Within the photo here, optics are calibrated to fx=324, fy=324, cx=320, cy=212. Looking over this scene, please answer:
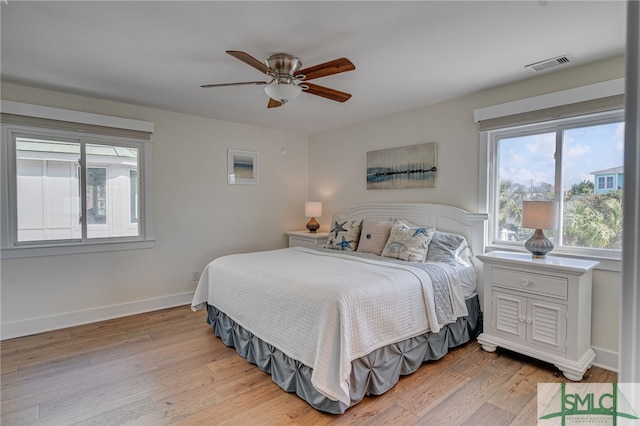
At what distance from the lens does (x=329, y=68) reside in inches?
83.7

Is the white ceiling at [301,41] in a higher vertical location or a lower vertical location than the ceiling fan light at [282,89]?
higher

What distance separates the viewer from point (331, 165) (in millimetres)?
4859

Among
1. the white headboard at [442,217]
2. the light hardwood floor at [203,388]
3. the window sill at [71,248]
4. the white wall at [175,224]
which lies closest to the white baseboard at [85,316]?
the white wall at [175,224]

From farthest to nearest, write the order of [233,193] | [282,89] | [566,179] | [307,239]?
[307,239] → [233,193] → [566,179] → [282,89]

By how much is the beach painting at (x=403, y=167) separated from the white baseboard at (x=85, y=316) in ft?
9.31

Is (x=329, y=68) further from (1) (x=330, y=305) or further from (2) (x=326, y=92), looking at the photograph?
(1) (x=330, y=305)

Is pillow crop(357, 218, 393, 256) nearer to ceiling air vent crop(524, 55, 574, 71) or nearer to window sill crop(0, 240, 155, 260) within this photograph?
ceiling air vent crop(524, 55, 574, 71)

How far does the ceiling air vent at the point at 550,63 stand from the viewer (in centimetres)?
244

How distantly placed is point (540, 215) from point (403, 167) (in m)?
1.65

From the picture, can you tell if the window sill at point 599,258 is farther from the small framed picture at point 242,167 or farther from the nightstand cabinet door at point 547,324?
the small framed picture at point 242,167

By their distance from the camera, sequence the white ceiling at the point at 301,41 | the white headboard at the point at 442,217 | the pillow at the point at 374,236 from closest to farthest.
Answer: the white ceiling at the point at 301,41 → the white headboard at the point at 442,217 → the pillow at the point at 374,236

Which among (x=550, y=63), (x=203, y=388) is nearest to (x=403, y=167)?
(x=550, y=63)

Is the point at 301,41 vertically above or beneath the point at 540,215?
above

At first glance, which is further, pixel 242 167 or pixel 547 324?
pixel 242 167
